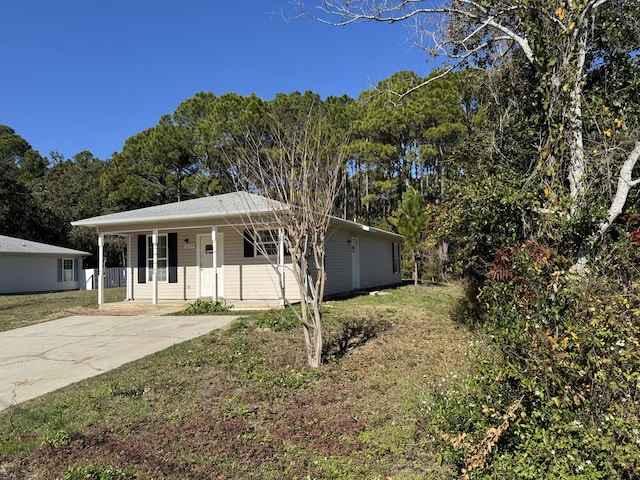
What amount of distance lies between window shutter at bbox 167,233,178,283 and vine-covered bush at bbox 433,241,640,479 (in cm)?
1202

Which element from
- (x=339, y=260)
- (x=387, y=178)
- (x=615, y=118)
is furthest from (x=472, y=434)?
(x=387, y=178)

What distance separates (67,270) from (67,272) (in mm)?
125

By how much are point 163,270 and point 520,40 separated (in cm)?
1221

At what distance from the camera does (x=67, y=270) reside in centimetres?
2600

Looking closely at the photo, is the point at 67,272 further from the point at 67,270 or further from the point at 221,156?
the point at 221,156

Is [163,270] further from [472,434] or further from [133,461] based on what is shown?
[472,434]

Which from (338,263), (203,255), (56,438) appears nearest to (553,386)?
(56,438)

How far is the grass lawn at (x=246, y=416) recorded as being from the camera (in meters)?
3.53

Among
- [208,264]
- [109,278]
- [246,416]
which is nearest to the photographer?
[246,416]

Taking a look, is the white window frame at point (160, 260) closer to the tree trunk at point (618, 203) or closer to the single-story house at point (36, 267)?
the single-story house at point (36, 267)

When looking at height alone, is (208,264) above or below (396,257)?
below

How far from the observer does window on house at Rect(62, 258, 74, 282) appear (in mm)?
25703

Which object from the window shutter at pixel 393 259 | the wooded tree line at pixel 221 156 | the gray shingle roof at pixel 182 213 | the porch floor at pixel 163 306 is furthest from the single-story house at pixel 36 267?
the window shutter at pixel 393 259

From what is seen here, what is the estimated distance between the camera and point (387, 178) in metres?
27.2
